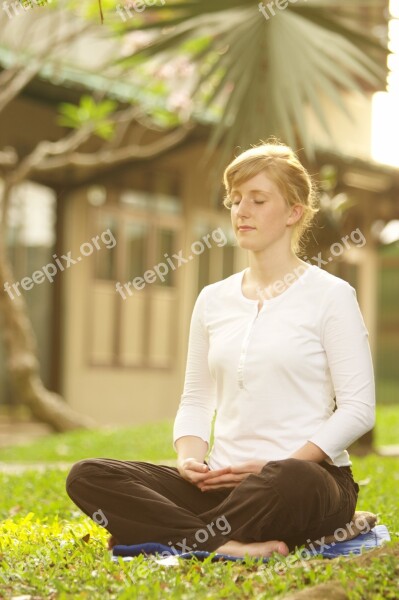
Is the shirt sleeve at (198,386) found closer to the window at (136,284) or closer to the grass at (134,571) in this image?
the grass at (134,571)

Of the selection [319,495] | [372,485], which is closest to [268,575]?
[319,495]

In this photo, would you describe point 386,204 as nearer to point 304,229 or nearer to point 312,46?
point 312,46

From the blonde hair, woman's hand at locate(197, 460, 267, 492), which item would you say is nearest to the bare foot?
woman's hand at locate(197, 460, 267, 492)

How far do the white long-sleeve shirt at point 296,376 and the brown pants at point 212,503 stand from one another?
0.15 m

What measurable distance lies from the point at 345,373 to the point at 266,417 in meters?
0.34

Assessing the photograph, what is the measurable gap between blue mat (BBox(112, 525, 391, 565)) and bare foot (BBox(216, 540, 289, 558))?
3cm

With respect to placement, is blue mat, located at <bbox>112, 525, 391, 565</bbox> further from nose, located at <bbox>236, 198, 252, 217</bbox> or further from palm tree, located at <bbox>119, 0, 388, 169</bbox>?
palm tree, located at <bbox>119, 0, 388, 169</bbox>

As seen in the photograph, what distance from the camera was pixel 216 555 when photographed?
12.7 ft

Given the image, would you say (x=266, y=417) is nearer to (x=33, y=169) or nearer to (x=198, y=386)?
(x=198, y=386)

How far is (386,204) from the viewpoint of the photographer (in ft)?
62.5

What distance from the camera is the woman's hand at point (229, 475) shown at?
396 centimetres

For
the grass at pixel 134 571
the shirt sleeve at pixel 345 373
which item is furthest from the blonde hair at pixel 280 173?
the grass at pixel 134 571

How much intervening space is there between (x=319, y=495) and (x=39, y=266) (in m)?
10.4

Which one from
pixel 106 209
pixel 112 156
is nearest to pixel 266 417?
pixel 112 156
